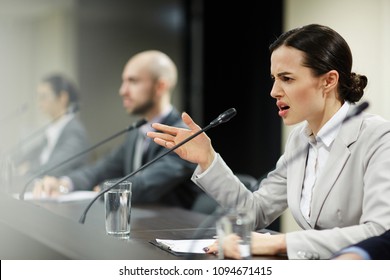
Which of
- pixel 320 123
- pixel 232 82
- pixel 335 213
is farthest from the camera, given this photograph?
pixel 232 82

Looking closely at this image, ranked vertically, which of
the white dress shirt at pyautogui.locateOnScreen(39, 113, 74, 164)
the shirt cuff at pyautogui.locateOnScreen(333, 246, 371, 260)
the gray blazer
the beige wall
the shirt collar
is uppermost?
the beige wall

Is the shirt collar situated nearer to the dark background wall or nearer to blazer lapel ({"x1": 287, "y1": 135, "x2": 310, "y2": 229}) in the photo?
blazer lapel ({"x1": 287, "y1": 135, "x2": 310, "y2": 229})

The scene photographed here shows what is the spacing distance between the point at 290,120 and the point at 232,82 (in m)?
2.68

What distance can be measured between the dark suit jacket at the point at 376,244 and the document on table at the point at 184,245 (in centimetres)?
40

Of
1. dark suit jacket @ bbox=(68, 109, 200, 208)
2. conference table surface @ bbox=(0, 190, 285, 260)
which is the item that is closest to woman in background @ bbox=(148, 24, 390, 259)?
conference table surface @ bbox=(0, 190, 285, 260)

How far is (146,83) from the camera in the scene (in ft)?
11.5

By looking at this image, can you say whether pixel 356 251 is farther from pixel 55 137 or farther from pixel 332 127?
pixel 55 137

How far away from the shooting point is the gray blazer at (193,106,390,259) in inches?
61.7

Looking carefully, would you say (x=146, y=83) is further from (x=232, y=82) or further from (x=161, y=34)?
(x=161, y=34)

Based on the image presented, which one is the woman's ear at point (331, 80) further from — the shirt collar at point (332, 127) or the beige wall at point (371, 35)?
the beige wall at point (371, 35)

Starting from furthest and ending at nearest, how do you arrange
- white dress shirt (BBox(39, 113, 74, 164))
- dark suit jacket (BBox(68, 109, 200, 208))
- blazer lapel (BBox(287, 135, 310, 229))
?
white dress shirt (BBox(39, 113, 74, 164)), dark suit jacket (BBox(68, 109, 200, 208)), blazer lapel (BBox(287, 135, 310, 229))

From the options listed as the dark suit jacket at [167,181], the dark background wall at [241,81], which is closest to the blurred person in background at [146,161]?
the dark suit jacket at [167,181]

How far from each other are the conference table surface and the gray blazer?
124 millimetres
